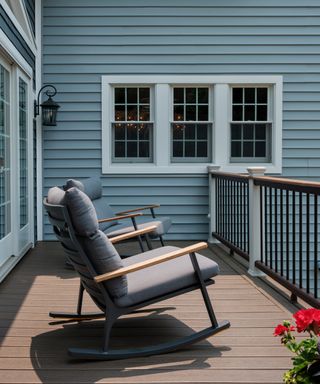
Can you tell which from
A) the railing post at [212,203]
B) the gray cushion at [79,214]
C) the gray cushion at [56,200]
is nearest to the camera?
the gray cushion at [79,214]

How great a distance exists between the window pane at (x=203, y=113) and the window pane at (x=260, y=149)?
0.76 metres

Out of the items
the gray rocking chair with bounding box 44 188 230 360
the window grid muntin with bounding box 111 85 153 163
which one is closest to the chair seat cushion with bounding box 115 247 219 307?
the gray rocking chair with bounding box 44 188 230 360

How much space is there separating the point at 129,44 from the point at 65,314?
14.9ft

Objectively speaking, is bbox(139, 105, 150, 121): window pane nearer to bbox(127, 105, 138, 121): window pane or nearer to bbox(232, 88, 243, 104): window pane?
bbox(127, 105, 138, 121): window pane

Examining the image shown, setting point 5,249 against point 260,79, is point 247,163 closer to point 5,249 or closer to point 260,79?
point 260,79

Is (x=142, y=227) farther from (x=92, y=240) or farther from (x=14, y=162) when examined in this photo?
(x=92, y=240)

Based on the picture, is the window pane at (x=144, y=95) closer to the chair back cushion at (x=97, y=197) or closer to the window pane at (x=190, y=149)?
the window pane at (x=190, y=149)

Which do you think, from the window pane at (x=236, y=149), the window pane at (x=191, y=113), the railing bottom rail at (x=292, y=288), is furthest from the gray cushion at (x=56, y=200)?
the window pane at (x=236, y=149)

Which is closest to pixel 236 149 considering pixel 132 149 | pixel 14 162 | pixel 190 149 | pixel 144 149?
pixel 190 149

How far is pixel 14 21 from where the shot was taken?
521 centimetres

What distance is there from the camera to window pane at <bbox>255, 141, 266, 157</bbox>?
759cm

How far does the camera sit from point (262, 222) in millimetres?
5156

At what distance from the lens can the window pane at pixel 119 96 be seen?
294 inches

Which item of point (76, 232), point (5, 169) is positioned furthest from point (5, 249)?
point (76, 232)
